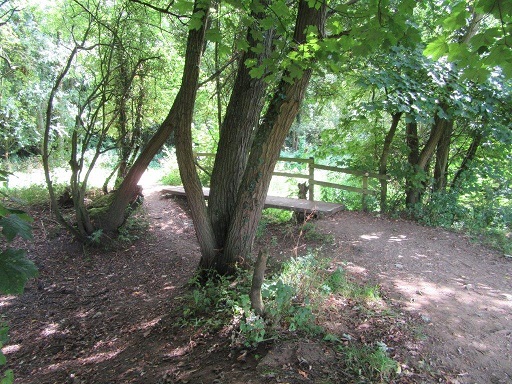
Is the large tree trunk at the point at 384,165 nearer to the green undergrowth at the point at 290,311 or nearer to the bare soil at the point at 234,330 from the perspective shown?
the bare soil at the point at 234,330

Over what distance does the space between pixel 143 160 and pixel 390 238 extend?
523 cm

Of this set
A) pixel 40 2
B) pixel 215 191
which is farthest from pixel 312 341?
pixel 40 2

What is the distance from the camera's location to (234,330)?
3.41m

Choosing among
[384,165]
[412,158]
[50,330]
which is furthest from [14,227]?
[412,158]

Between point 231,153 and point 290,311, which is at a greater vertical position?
point 231,153

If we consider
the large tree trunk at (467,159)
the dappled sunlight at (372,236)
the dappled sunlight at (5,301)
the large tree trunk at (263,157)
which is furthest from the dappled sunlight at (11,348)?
the large tree trunk at (467,159)

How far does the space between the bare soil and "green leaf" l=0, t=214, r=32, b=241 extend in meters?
1.85

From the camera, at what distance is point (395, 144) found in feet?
28.6

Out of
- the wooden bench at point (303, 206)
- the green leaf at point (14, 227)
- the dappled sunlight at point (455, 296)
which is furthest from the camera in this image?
the wooden bench at point (303, 206)

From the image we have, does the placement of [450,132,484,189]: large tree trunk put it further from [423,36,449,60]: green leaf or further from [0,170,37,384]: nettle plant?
[0,170,37,384]: nettle plant

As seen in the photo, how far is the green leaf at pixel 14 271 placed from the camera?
1667mm

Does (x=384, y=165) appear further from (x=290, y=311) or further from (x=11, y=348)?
(x=11, y=348)

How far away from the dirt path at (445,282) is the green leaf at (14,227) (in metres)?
3.46

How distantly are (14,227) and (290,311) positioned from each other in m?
2.52
